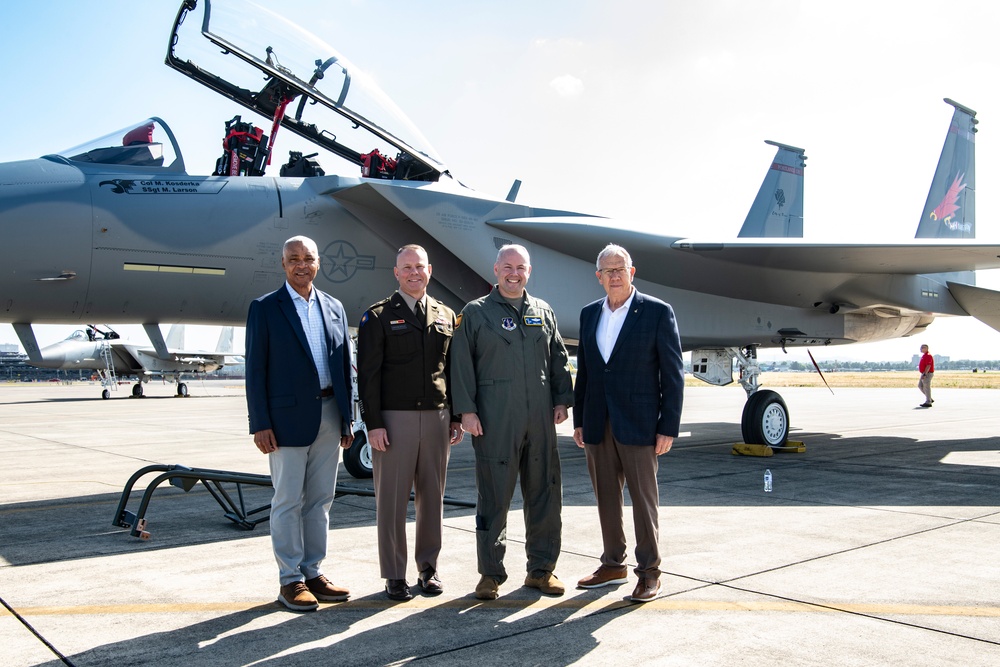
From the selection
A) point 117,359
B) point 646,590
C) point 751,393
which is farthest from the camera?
point 117,359

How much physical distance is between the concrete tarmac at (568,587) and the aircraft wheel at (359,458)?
0.19m

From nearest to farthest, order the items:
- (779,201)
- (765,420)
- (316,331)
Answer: (316,331) → (765,420) → (779,201)

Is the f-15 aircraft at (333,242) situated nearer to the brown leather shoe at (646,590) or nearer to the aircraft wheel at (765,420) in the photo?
the aircraft wheel at (765,420)

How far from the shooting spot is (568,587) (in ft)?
12.6

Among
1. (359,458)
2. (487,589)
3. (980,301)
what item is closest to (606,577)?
(487,589)

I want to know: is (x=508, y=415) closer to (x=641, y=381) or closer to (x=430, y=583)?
(x=641, y=381)

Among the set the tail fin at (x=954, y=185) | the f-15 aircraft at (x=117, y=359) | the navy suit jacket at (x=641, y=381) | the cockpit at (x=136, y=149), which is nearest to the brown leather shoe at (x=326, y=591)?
the navy suit jacket at (x=641, y=381)

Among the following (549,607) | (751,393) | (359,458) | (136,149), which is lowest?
(549,607)

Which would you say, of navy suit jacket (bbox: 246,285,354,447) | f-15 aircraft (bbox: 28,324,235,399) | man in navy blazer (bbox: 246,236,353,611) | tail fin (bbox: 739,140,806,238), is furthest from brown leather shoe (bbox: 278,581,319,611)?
f-15 aircraft (bbox: 28,324,235,399)

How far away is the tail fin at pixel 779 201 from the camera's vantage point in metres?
15.3

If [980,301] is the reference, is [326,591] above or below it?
below

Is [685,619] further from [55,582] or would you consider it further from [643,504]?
[55,582]

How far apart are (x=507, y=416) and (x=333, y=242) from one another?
421 centimetres

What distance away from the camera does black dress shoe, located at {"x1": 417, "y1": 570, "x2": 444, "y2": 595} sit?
146 inches
